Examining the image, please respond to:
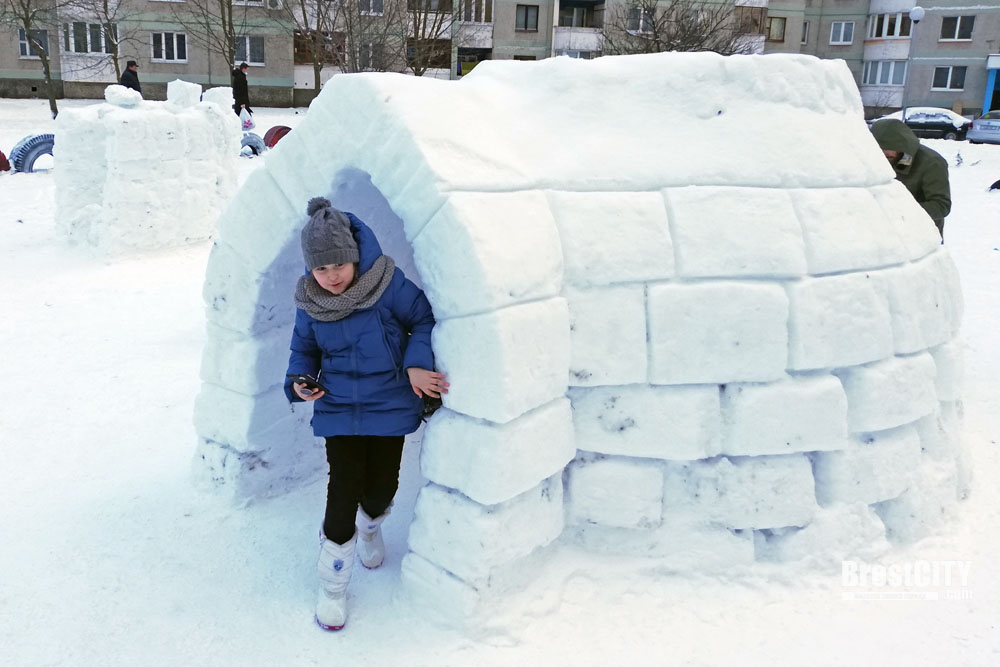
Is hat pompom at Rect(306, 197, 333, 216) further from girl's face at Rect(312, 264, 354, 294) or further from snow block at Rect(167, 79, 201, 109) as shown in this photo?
snow block at Rect(167, 79, 201, 109)

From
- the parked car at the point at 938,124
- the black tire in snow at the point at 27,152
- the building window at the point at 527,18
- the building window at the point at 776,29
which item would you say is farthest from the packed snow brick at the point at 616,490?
the building window at the point at 776,29

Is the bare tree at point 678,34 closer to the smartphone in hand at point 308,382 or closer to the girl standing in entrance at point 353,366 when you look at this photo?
the girl standing in entrance at point 353,366

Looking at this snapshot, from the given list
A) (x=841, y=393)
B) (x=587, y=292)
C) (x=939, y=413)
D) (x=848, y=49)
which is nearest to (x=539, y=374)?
(x=587, y=292)

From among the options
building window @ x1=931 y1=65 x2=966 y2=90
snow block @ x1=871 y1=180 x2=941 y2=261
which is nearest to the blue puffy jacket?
snow block @ x1=871 y1=180 x2=941 y2=261

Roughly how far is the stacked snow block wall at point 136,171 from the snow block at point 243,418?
5045 mm

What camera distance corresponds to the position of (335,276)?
2.39 m

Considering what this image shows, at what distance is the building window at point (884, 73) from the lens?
2955cm

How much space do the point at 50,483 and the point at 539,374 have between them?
2268mm

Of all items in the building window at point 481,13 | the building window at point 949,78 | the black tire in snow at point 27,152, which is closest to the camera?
the black tire in snow at point 27,152

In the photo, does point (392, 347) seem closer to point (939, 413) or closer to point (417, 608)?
point (417, 608)

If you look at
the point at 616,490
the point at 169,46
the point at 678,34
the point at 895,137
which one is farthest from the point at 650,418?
the point at 169,46

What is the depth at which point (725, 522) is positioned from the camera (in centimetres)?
273

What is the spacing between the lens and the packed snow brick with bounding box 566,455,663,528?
269 centimetres

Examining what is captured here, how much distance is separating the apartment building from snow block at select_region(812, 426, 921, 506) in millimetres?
20231
